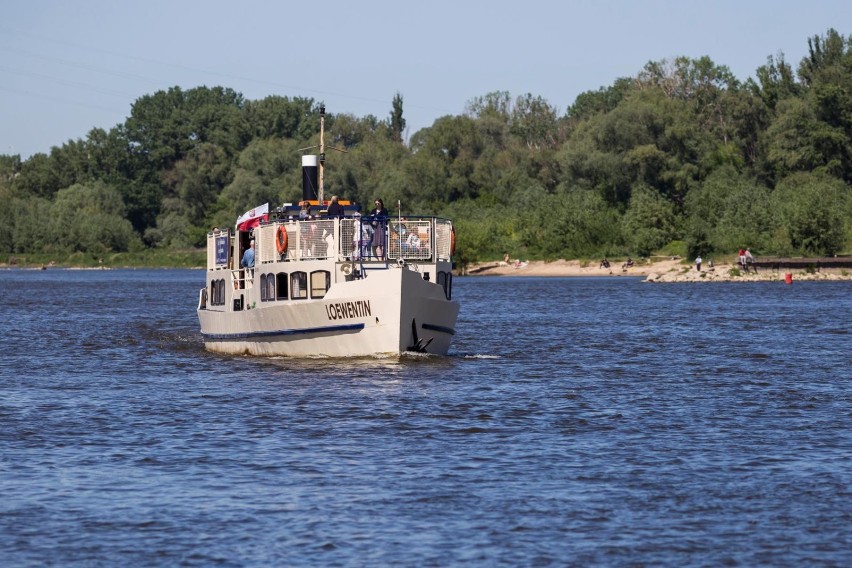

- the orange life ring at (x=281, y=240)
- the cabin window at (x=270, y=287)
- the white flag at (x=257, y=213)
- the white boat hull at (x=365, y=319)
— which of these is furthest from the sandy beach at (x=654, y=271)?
the orange life ring at (x=281, y=240)

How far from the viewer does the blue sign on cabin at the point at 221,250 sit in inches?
1954

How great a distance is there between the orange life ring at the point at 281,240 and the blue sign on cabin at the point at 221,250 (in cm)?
672

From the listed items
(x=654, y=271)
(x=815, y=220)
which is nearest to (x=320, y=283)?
(x=815, y=220)

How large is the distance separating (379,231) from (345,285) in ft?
8.77

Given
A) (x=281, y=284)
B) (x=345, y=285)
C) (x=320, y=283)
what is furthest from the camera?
(x=281, y=284)

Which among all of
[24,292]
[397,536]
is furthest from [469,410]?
[24,292]

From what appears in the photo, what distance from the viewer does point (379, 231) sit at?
42.4m

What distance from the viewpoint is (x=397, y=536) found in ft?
62.5

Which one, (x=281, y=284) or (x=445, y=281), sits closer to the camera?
(x=281, y=284)

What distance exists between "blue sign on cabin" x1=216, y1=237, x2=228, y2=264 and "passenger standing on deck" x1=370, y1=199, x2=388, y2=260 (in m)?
8.93

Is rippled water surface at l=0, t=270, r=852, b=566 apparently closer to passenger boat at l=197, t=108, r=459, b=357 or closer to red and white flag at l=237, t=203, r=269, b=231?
passenger boat at l=197, t=108, r=459, b=357

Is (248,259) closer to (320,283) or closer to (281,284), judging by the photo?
(281,284)

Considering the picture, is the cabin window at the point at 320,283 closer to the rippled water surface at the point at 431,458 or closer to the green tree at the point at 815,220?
the rippled water surface at the point at 431,458

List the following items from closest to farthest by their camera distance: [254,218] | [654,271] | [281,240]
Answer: [281,240]
[254,218]
[654,271]
